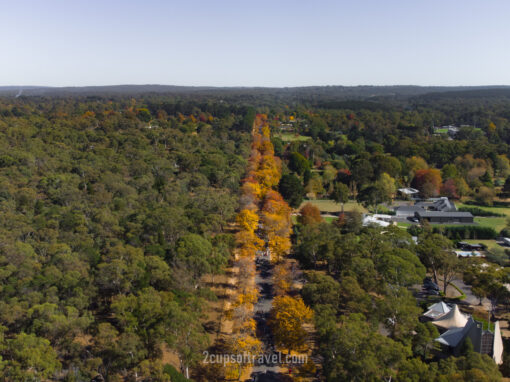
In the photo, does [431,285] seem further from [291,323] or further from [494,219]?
[494,219]

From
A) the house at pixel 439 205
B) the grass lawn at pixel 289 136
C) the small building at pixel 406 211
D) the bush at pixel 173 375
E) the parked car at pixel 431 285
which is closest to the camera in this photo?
the bush at pixel 173 375

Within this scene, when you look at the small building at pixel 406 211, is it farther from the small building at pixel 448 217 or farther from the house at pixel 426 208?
the small building at pixel 448 217

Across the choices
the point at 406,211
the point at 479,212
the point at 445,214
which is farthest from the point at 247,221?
the point at 479,212

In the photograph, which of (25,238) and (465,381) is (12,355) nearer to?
(25,238)

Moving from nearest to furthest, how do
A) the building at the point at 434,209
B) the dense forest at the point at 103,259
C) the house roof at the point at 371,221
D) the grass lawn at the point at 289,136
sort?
the dense forest at the point at 103,259
the house roof at the point at 371,221
the building at the point at 434,209
the grass lawn at the point at 289,136

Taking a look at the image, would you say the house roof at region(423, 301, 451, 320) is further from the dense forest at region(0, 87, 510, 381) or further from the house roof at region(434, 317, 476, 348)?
the house roof at region(434, 317, 476, 348)

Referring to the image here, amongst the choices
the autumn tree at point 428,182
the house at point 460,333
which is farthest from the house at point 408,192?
the house at point 460,333
